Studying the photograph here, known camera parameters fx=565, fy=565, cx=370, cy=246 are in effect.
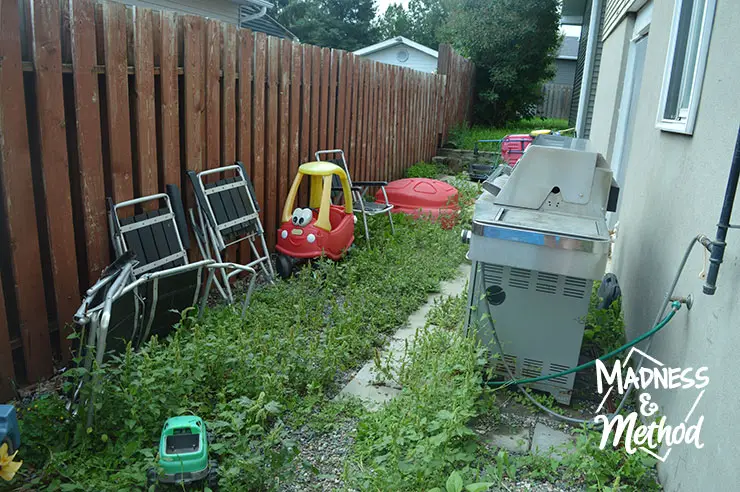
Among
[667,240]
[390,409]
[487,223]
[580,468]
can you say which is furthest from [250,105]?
[580,468]

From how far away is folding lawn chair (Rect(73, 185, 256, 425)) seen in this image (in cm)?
285

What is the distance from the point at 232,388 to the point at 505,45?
18564 mm

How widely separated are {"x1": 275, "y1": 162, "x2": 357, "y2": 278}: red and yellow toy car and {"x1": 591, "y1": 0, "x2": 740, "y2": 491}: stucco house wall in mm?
2685

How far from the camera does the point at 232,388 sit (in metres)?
3.19

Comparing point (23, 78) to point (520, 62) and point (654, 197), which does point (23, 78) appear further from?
point (520, 62)

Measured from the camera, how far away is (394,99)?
9.39m

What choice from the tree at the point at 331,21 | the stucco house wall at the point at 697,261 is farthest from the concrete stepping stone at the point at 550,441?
the tree at the point at 331,21

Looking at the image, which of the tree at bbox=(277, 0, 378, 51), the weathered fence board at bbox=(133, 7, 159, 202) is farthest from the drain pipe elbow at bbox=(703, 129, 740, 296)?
the tree at bbox=(277, 0, 378, 51)

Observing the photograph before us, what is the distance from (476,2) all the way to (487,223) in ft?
62.0

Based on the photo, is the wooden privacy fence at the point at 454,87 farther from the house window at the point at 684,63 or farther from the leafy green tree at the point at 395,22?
the leafy green tree at the point at 395,22

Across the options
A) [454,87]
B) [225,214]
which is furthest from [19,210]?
[454,87]

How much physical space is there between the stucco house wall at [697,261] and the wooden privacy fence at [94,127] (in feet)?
11.4

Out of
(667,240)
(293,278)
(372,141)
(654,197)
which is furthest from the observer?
(372,141)

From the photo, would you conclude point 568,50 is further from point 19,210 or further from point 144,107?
point 19,210
